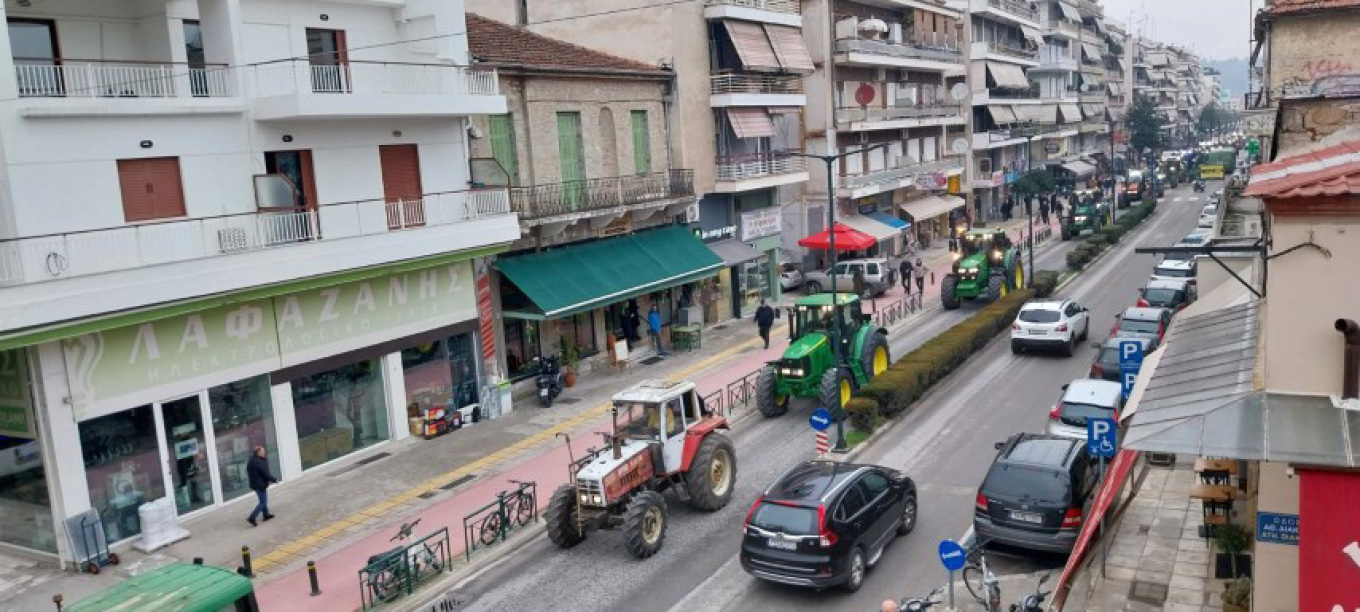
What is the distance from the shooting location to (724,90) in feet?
118

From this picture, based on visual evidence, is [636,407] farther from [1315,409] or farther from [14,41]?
[14,41]

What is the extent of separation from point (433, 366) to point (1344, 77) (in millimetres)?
19341

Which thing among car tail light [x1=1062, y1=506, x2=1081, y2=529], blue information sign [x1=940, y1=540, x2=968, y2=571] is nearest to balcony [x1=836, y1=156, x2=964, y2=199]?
car tail light [x1=1062, y1=506, x2=1081, y2=529]

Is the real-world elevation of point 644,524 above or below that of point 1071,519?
below

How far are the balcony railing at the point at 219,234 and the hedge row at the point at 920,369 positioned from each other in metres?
10.1

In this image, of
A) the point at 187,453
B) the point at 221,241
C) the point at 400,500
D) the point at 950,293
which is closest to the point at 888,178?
the point at 950,293

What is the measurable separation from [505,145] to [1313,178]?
20.5 metres

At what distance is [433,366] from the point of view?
976 inches

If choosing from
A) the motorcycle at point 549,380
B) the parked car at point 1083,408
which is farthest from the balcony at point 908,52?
the parked car at point 1083,408

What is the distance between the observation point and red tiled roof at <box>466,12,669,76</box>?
88.7ft

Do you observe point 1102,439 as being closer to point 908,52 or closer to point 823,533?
point 823,533

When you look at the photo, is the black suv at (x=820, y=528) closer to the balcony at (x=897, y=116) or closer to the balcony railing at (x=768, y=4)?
the balcony railing at (x=768, y=4)

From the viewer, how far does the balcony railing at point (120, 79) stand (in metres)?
17.2

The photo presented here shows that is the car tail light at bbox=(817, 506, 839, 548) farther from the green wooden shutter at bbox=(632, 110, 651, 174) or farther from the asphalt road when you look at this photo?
the green wooden shutter at bbox=(632, 110, 651, 174)
